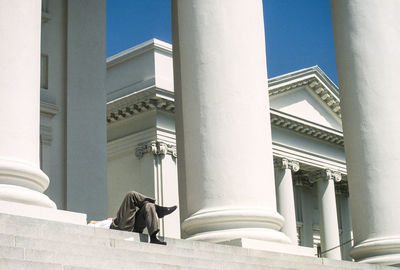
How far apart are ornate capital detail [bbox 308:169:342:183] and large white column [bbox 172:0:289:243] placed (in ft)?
245

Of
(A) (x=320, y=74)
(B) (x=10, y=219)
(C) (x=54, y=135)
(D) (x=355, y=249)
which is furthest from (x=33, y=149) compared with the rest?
(A) (x=320, y=74)

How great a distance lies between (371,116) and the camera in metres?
37.3

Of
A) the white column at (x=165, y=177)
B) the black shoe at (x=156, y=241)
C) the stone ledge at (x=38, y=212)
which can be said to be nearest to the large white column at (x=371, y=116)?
the black shoe at (x=156, y=241)

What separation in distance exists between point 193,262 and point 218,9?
11.6 m

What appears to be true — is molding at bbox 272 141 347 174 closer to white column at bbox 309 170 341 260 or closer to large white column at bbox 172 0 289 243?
white column at bbox 309 170 341 260

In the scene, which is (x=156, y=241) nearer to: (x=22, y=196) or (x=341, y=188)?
(x=22, y=196)

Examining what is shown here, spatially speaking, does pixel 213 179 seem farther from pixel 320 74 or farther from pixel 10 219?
pixel 320 74

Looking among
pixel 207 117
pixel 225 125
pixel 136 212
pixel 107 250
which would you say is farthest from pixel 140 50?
pixel 107 250

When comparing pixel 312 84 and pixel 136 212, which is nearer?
pixel 136 212

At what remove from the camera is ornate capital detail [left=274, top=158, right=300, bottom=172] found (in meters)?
99.6

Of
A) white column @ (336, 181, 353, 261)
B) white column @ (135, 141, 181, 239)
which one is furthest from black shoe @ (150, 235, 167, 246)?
white column @ (336, 181, 353, 261)

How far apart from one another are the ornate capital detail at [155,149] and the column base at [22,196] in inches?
2372

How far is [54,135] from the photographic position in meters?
46.5

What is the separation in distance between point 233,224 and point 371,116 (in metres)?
10.3
